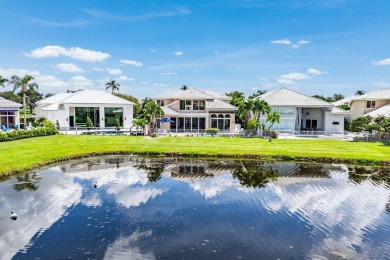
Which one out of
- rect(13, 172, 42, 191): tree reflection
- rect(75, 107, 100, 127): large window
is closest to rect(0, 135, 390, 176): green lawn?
rect(13, 172, 42, 191): tree reflection

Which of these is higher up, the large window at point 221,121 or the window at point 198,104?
the window at point 198,104

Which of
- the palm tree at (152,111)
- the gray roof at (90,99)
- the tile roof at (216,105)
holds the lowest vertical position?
the palm tree at (152,111)

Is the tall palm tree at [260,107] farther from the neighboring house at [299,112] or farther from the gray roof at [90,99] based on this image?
the gray roof at [90,99]

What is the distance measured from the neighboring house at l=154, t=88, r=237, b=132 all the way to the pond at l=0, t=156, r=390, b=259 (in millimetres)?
23481

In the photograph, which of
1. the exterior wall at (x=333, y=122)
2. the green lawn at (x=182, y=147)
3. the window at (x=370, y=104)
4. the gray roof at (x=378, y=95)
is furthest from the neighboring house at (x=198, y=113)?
the window at (x=370, y=104)

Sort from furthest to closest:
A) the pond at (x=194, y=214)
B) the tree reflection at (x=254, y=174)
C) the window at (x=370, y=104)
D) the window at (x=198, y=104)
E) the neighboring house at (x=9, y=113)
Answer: the window at (x=370, y=104) < the window at (x=198, y=104) < the neighboring house at (x=9, y=113) < the tree reflection at (x=254, y=174) < the pond at (x=194, y=214)

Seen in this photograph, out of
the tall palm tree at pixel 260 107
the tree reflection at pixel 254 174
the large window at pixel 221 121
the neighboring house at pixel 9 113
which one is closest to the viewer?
the tree reflection at pixel 254 174

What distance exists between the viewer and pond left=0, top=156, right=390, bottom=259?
500 inches

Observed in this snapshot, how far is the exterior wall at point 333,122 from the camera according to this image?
4838cm

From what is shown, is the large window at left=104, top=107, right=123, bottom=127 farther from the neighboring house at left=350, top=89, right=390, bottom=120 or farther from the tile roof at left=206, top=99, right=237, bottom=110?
the neighboring house at left=350, top=89, right=390, bottom=120

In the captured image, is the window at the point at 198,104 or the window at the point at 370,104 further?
the window at the point at 370,104

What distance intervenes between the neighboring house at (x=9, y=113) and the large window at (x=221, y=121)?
2973 centimetres

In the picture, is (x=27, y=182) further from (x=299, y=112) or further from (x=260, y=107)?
(x=299, y=112)

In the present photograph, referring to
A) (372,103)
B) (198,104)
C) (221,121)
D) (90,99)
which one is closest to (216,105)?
(221,121)
